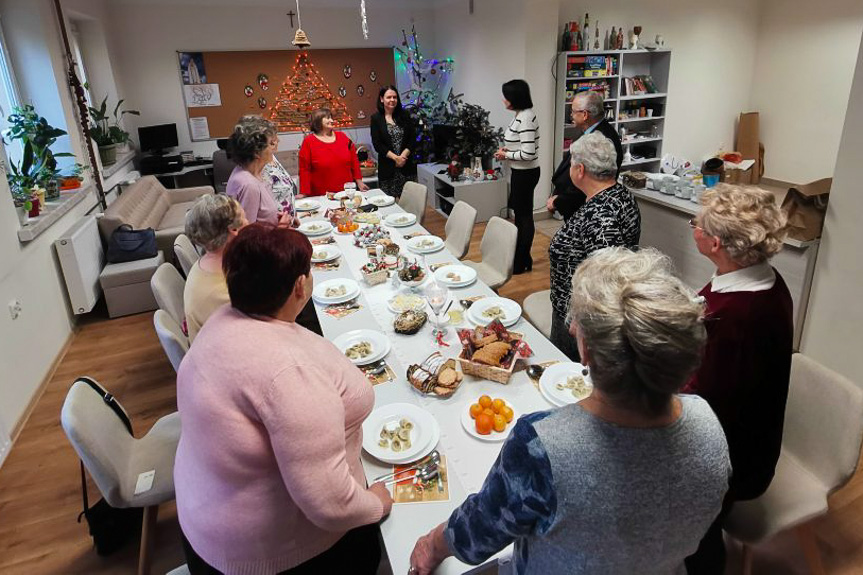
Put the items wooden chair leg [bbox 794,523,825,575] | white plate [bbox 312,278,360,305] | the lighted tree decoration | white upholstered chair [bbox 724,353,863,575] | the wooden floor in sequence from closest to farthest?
white upholstered chair [bbox 724,353,863,575]
wooden chair leg [bbox 794,523,825,575]
the wooden floor
white plate [bbox 312,278,360,305]
the lighted tree decoration

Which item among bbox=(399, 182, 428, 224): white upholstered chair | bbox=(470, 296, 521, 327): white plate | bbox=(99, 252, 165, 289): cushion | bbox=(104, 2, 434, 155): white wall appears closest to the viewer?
bbox=(470, 296, 521, 327): white plate

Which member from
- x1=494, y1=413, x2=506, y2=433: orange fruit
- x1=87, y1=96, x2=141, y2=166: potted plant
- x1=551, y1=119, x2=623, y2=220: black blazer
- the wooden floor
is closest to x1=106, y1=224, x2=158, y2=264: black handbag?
the wooden floor

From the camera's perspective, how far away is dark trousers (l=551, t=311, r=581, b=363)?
2.49 meters

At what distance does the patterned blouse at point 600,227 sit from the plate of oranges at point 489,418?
2.39ft

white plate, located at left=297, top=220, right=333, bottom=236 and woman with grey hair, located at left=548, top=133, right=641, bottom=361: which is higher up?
woman with grey hair, located at left=548, top=133, right=641, bottom=361

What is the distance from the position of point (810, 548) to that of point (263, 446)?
188 cm

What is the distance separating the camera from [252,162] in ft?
9.95

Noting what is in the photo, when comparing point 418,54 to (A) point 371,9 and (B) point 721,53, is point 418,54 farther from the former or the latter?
(B) point 721,53

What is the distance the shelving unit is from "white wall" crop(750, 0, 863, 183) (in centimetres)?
172

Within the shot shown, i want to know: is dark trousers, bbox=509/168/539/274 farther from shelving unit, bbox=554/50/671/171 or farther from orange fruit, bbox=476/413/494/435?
orange fruit, bbox=476/413/494/435

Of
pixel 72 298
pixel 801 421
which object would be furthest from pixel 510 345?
pixel 72 298

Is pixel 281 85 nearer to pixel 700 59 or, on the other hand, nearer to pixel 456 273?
pixel 700 59

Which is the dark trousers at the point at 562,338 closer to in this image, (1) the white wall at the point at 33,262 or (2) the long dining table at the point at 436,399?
(2) the long dining table at the point at 436,399

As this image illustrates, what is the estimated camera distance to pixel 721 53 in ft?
22.6
